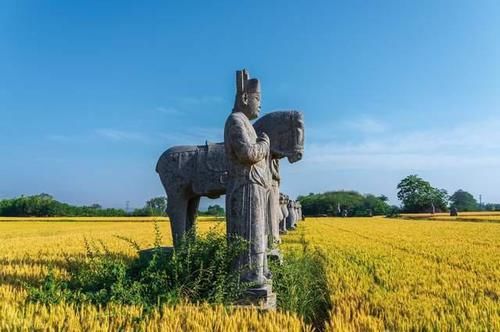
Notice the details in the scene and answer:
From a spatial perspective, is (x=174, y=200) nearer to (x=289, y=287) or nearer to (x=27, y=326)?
(x=289, y=287)

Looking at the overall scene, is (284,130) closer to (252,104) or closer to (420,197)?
(252,104)

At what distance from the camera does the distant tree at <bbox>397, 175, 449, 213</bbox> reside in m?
104

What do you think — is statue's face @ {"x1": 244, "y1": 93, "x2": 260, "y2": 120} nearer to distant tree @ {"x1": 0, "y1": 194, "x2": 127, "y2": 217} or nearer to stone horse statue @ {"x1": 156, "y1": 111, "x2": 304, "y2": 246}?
stone horse statue @ {"x1": 156, "y1": 111, "x2": 304, "y2": 246}

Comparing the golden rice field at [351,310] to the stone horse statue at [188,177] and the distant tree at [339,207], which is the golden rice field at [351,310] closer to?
the stone horse statue at [188,177]

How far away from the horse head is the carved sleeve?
2.26m

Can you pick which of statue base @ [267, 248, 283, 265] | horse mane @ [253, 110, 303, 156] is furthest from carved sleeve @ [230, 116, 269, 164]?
statue base @ [267, 248, 283, 265]

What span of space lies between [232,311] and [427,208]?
10380cm

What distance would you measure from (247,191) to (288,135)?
251 cm

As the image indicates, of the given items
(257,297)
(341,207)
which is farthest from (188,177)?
(341,207)

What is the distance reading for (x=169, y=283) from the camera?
6.12 m

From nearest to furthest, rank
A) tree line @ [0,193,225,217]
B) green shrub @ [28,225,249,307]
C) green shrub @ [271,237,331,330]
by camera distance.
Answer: green shrub @ [28,225,249,307]
green shrub @ [271,237,331,330]
tree line @ [0,193,225,217]

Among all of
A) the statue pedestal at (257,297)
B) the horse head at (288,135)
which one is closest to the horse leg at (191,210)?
the horse head at (288,135)

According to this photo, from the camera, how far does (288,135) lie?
27.5ft

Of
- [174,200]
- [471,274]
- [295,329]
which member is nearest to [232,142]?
[295,329]
